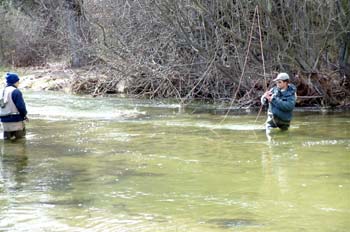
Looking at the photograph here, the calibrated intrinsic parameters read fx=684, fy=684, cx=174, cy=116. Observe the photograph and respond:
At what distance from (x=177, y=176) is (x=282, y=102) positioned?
4539 mm

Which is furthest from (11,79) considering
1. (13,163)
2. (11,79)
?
(13,163)

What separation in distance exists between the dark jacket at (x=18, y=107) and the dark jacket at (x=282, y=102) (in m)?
4.76

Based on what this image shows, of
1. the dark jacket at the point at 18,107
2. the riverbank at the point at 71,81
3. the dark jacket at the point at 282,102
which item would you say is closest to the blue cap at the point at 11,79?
the dark jacket at the point at 18,107

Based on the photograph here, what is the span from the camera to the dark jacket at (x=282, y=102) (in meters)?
13.2

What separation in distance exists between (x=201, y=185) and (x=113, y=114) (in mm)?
9773

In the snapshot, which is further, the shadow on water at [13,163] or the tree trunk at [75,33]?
the tree trunk at [75,33]

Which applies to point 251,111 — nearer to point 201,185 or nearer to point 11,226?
point 201,185

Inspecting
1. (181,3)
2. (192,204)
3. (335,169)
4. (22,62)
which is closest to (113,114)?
(181,3)

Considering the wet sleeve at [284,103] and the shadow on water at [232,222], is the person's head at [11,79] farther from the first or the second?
the shadow on water at [232,222]

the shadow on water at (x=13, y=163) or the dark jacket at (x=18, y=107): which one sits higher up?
the dark jacket at (x=18, y=107)

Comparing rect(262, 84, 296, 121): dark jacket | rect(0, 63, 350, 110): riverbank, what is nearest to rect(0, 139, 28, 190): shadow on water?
rect(262, 84, 296, 121): dark jacket

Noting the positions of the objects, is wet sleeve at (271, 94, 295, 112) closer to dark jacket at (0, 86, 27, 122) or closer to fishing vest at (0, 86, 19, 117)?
dark jacket at (0, 86, 27, 122)

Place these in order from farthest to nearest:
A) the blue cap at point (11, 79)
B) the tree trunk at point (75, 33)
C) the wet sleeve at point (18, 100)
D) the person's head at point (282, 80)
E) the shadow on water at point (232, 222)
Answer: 1. the tree trunk at point (75, 33)
2. the person's head at point (282, 80)
3. the blue cap at point (11, 79)
4. the wet sleeve at point (18, 100)
5. the shadow on water at point (232, 222)

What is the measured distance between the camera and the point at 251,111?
18.7m
